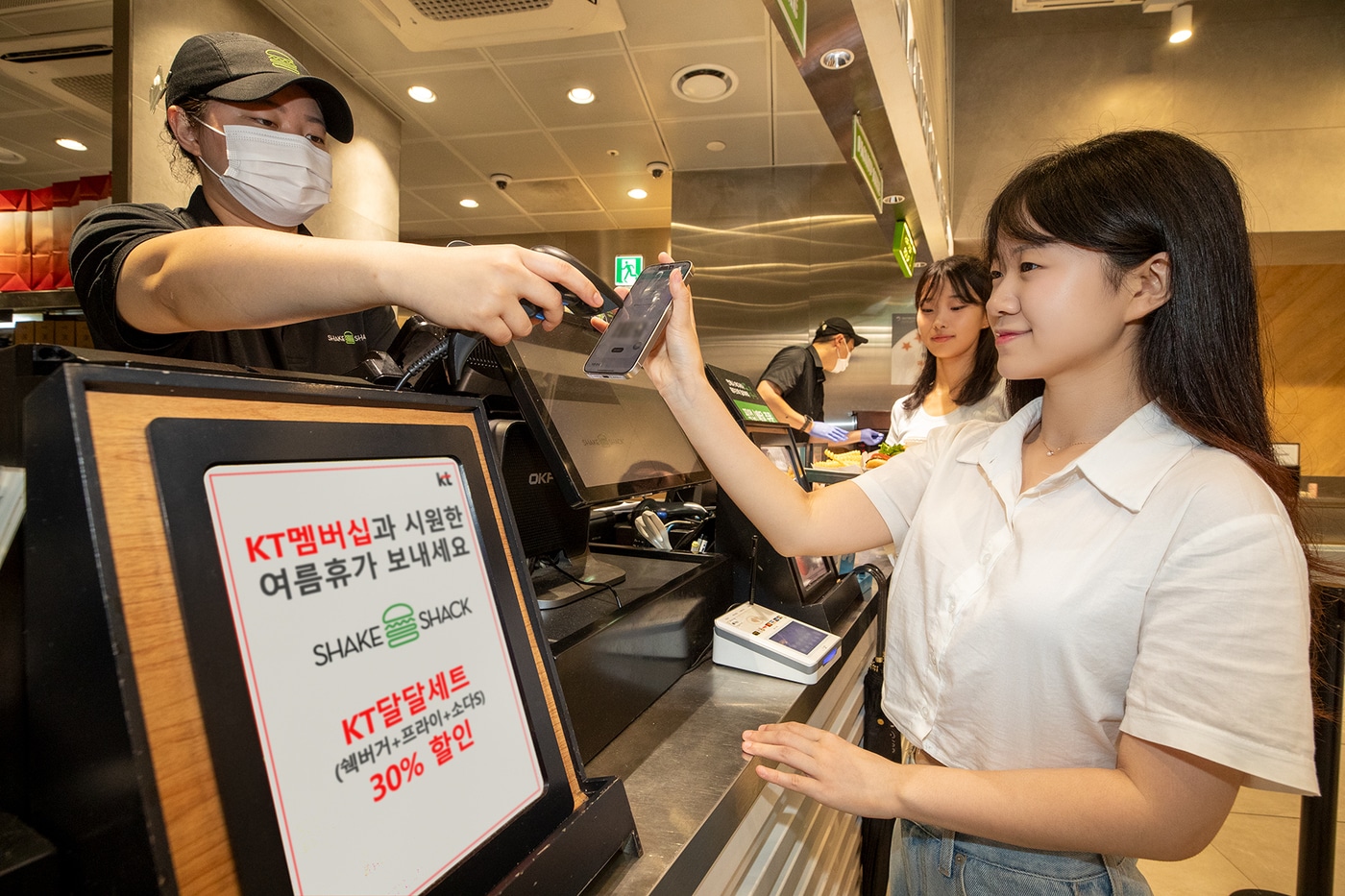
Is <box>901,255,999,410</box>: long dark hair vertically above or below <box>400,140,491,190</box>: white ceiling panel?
below

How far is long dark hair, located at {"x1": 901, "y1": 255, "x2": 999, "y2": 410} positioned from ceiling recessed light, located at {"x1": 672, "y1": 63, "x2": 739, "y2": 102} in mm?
2165

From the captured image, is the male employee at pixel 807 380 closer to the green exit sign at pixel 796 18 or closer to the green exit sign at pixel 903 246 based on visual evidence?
the green exit sign at pixel 903 246

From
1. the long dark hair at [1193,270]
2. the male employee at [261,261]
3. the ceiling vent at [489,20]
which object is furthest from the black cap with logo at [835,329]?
the long dark hair at [1193,270]

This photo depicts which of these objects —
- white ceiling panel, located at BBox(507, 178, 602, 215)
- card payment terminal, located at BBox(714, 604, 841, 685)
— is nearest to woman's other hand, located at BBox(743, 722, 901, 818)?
card payment terminal, located at BBox(714, 604, 841, 685)

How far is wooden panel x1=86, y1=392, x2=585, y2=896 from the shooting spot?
397 millimetres

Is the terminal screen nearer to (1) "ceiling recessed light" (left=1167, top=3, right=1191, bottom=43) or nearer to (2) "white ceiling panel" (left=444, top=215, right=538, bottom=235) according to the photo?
(1) "ceiling recessed light" (left=1167, top=3, right=1191, bottom=43)

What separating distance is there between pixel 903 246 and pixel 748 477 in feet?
13.6

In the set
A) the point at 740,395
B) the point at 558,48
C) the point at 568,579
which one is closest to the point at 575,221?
the point at 558,48

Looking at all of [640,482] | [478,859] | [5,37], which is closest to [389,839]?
[478,859]

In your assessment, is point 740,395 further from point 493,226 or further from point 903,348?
point 493,226

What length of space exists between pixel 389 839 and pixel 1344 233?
22.5 feet

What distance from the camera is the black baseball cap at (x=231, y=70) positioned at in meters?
1.27

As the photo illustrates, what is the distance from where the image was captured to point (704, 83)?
428 centimetres

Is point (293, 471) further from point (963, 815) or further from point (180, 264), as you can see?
point (963, 815)
